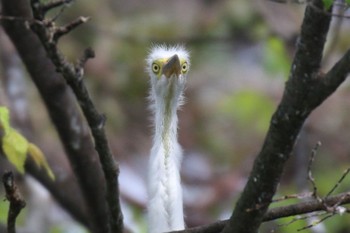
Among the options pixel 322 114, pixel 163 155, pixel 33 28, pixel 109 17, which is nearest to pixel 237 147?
pixel 322 114

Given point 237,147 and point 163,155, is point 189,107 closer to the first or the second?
point 237,147

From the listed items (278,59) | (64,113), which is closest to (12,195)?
(64,113)

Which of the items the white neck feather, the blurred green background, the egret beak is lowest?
the white neck feather

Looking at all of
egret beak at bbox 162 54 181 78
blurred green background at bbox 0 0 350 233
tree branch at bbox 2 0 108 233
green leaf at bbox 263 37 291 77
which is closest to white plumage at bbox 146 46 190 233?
egret beak at bbox 162 54 181 78

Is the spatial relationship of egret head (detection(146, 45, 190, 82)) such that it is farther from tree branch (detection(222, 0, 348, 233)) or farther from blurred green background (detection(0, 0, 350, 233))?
blurred green background (detection(0, 0, 350, 233))

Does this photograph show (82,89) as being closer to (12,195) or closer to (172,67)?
(12,195)

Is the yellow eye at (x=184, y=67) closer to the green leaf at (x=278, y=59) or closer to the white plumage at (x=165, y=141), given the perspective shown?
the white plumage at (x=165, y=141)
